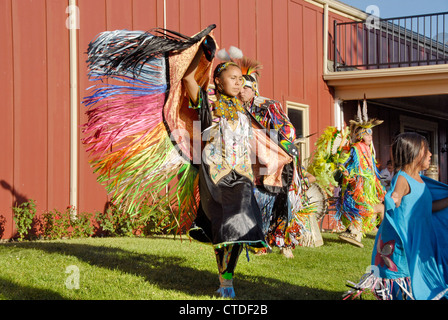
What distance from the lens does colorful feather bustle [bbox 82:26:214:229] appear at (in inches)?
161

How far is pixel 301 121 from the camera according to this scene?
11.6 metres

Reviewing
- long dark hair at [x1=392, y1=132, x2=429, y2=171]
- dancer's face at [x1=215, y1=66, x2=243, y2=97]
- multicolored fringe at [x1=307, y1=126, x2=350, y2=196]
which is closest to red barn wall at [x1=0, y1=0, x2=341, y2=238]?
multicolored fringe at [x1=307, y1=126, x2=350, y2=196]

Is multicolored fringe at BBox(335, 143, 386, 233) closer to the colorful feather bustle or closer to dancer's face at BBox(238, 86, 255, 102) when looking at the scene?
dancer's face at BBox(238, 86, 255, 102)

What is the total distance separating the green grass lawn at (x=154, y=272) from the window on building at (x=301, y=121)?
456 cm

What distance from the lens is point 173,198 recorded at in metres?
4.70

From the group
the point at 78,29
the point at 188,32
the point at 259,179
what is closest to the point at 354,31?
the point at 188,32

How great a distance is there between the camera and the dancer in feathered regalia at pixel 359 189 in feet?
25.5

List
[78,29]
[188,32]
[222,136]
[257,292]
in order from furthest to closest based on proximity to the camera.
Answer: [188,32]
[78,29]
[257,292]
[222,136]

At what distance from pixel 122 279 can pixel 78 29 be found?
441cm

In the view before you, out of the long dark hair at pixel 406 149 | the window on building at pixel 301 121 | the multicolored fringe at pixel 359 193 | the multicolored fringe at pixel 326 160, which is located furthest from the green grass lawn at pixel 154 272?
the window on building at pixel 301 121

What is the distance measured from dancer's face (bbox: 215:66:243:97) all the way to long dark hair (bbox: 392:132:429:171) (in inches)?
51.1

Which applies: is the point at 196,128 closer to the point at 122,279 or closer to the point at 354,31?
the point at 122,279

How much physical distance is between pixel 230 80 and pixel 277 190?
39.2 inches
